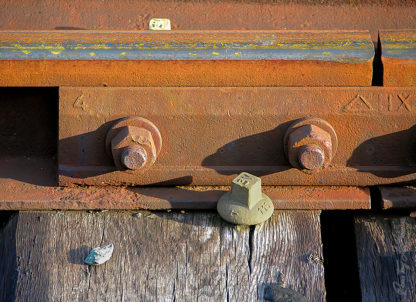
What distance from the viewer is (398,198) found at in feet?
6.84

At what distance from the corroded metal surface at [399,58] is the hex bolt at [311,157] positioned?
35cm

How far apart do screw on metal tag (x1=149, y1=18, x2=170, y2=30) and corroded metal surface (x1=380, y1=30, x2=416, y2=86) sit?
80 centimetres

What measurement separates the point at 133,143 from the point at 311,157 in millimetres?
598

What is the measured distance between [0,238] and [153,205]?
60cm

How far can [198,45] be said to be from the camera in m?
2.02

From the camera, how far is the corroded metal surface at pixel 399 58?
2.01 m

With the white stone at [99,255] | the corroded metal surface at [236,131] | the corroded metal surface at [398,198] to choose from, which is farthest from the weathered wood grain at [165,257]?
the corroded metal surface at [398,198]

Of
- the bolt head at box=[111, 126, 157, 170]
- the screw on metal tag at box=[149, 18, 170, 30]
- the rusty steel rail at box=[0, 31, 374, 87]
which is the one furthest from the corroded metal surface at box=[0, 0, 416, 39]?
the bolt head at box=[111, 126, 157, 170]

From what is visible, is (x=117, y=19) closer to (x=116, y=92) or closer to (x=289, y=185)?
(x=116, y=92)

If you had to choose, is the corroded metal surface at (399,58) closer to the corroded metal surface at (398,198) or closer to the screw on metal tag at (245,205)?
the corroded metal surface at (398,198)

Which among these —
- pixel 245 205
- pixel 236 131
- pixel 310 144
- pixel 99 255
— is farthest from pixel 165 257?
pixel 310 144

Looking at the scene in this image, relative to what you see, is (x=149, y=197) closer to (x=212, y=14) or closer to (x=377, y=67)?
(x=212, y=14)

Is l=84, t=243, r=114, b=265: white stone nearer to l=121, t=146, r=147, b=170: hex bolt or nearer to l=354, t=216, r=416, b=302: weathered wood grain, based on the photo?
l=121, t=146, r=147, b=170: hex bolt

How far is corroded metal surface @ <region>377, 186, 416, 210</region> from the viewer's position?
207 cm
